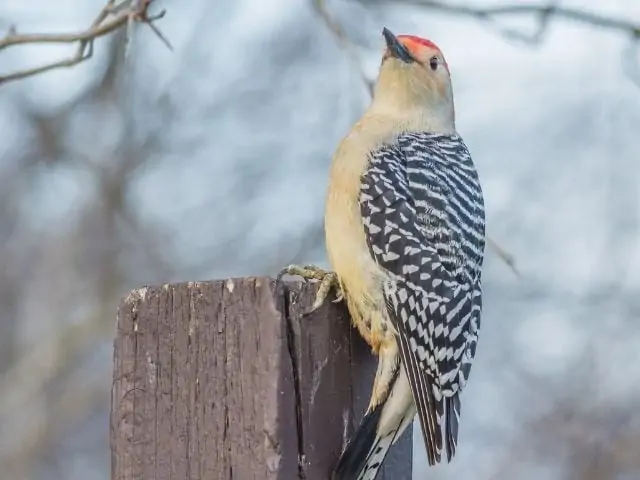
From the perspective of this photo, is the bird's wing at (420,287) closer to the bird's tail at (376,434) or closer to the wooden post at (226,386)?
the bird's tail at (376,434)

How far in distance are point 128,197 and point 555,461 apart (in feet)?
15.7

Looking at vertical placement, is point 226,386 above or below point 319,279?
above

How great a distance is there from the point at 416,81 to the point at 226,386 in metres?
2.04

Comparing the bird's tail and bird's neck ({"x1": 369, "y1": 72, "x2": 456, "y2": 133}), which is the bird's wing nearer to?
the bird's tail

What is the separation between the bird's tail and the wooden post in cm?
4

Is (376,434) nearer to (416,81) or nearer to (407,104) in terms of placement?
(407,104)

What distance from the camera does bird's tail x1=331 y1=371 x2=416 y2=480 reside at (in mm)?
2453

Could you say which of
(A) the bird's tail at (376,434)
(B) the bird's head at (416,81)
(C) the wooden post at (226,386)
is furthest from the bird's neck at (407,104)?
(C) the wooden post at (226,386)

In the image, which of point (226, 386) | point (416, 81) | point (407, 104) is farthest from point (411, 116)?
point (226, 386)

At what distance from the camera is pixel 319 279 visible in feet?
10.1

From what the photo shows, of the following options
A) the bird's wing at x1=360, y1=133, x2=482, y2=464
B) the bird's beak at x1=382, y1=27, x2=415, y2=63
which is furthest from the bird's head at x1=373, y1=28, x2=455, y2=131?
the bird's wing at x1=360, y1=133, x2=482, y2=464

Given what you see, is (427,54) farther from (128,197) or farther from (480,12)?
(128,197)

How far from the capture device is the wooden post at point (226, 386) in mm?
2330

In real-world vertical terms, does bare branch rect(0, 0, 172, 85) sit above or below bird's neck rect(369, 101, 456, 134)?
above
